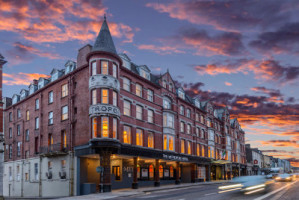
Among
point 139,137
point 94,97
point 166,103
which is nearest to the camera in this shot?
point 94,97

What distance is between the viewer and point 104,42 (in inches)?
1368

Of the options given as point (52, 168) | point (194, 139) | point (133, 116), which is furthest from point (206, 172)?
point (52, 168)

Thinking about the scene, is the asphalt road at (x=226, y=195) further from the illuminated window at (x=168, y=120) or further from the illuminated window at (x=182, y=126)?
the illuminated window at (x=182, y=126)

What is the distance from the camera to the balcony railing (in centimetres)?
3603

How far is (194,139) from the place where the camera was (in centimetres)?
5506

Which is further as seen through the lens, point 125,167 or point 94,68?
point 125,167

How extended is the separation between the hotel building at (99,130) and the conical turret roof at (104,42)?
0.40 feet

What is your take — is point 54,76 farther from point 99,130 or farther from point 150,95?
point 99,130

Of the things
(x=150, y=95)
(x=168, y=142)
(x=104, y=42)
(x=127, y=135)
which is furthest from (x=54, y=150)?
(x=168, y=142)

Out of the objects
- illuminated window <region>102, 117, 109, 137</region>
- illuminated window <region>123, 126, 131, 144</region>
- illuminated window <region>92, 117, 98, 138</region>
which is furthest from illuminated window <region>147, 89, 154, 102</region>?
illuminated window <region>92, 117, 98, 138</region>

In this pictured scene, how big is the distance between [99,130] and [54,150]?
9.18 meters

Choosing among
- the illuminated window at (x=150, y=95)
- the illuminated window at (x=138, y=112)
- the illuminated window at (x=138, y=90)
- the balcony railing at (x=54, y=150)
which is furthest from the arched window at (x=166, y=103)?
the balcony railing at (x=54, y=150)

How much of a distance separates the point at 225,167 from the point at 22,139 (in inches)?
1725

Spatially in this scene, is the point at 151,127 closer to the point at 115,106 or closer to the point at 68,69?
the point at 115,106
